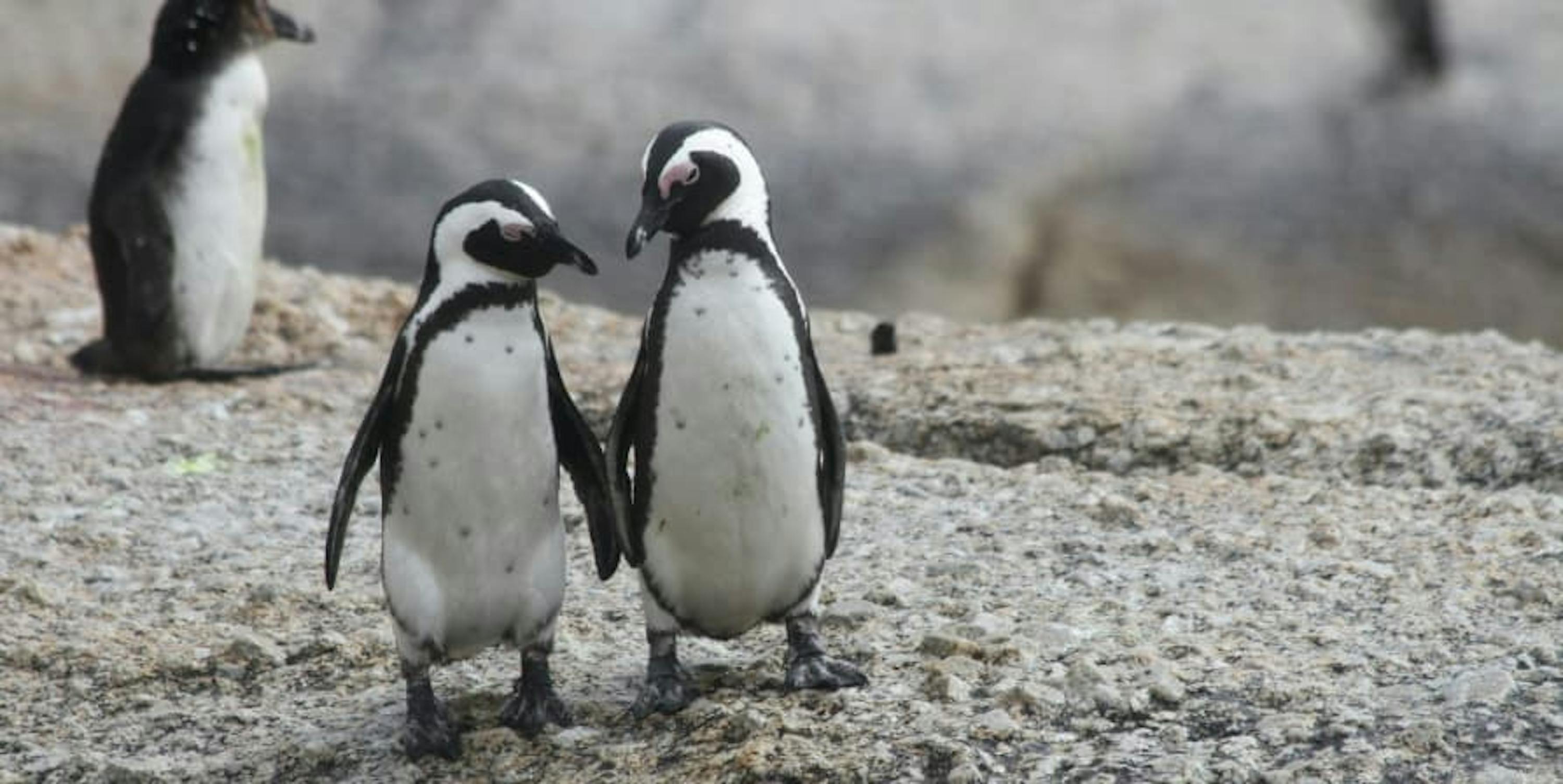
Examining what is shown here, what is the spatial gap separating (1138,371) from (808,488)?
78.7 inches

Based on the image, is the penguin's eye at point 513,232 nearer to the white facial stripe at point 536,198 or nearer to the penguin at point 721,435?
the white facial stripe at point 536,198

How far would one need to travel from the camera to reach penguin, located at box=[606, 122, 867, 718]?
310cm

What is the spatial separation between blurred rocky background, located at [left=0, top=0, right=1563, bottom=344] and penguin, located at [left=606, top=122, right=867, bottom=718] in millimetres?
4632

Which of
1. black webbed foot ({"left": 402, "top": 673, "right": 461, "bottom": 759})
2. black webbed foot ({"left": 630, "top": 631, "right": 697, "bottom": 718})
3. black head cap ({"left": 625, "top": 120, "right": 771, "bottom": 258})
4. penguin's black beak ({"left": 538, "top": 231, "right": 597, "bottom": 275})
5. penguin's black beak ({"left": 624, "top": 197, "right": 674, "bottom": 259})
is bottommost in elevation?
black webbed foot ({"left": 402, "top": 673, "right": 461, "bottom": 759})

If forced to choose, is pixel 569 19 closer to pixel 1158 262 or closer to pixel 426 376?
pixel 1158 262

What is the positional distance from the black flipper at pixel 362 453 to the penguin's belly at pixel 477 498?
0.05m

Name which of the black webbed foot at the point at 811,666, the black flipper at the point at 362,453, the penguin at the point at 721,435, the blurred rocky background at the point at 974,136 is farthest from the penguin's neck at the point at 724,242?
the blurred rocky background at the point at 974,136

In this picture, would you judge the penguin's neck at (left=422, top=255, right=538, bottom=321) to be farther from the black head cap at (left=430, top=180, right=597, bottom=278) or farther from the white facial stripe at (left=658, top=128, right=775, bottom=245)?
the white facial stripe at (left=658, top=128, right=775, bottom=245)

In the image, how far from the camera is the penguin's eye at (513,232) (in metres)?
3.04

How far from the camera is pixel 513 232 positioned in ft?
9.98

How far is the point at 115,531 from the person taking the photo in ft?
13.9

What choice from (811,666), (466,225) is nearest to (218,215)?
(466,225)

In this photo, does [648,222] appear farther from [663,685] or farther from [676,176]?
[663,685]

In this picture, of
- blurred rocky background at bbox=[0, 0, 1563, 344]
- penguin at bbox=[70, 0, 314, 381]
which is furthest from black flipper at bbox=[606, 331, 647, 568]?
blurred rocky background at bbox=[0, 0, 1563, 344]
